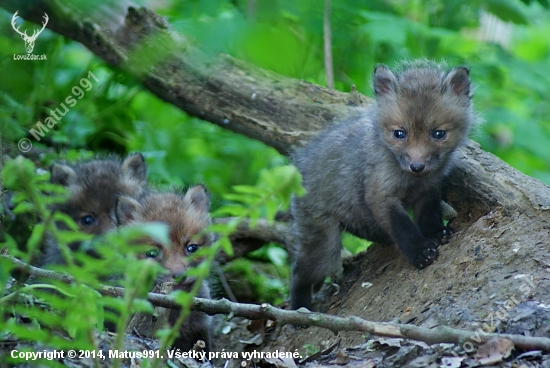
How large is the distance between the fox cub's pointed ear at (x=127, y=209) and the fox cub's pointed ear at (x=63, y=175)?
3.88 ft

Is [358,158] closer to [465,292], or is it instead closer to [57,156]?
[465,292]

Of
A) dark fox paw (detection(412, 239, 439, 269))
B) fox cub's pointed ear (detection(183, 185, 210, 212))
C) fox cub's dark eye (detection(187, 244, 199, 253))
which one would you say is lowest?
fox cub's dark eye (detection(187, 244, 199, 253))

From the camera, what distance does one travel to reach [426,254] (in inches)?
192

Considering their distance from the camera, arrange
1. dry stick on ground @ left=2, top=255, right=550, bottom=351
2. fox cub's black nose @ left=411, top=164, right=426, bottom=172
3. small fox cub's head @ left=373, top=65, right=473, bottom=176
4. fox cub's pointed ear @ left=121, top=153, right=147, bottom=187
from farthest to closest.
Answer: fox cub's pointed ear @ left=121, top=153, right=147, bottom=187, small fox cub's head @ left=373, top=65, right=473, bottom=176, fox cub's black nose @ left=411, top=164, right=426, bottom=172, dry stick on ground @ left=2, top=255, right=550, bottom=351

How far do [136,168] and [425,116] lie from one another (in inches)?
118

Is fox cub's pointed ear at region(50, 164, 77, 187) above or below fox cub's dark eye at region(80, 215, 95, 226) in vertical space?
above

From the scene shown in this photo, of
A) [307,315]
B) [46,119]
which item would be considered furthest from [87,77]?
[307,315]

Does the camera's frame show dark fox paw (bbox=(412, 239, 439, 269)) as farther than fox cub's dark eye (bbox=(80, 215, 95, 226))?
No

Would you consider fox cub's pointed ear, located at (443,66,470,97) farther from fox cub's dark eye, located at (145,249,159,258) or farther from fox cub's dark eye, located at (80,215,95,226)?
fox cub's dark eye, located at (80,215,95,226)

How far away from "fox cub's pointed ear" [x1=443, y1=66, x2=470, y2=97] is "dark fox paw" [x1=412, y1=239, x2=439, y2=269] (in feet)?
4.26

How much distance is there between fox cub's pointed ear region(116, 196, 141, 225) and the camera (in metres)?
5.25

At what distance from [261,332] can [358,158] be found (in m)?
1.81

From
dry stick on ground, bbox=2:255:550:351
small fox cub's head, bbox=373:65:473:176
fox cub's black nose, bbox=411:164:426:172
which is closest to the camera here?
dry stick on ground, bbox=2:255:550:351

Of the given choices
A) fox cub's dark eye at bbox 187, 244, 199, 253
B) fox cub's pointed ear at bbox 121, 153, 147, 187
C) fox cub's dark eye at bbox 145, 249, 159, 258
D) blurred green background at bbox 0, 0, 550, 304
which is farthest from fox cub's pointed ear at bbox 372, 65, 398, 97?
fox cub's pointed ear at bbox 121, 153, 147, 187
